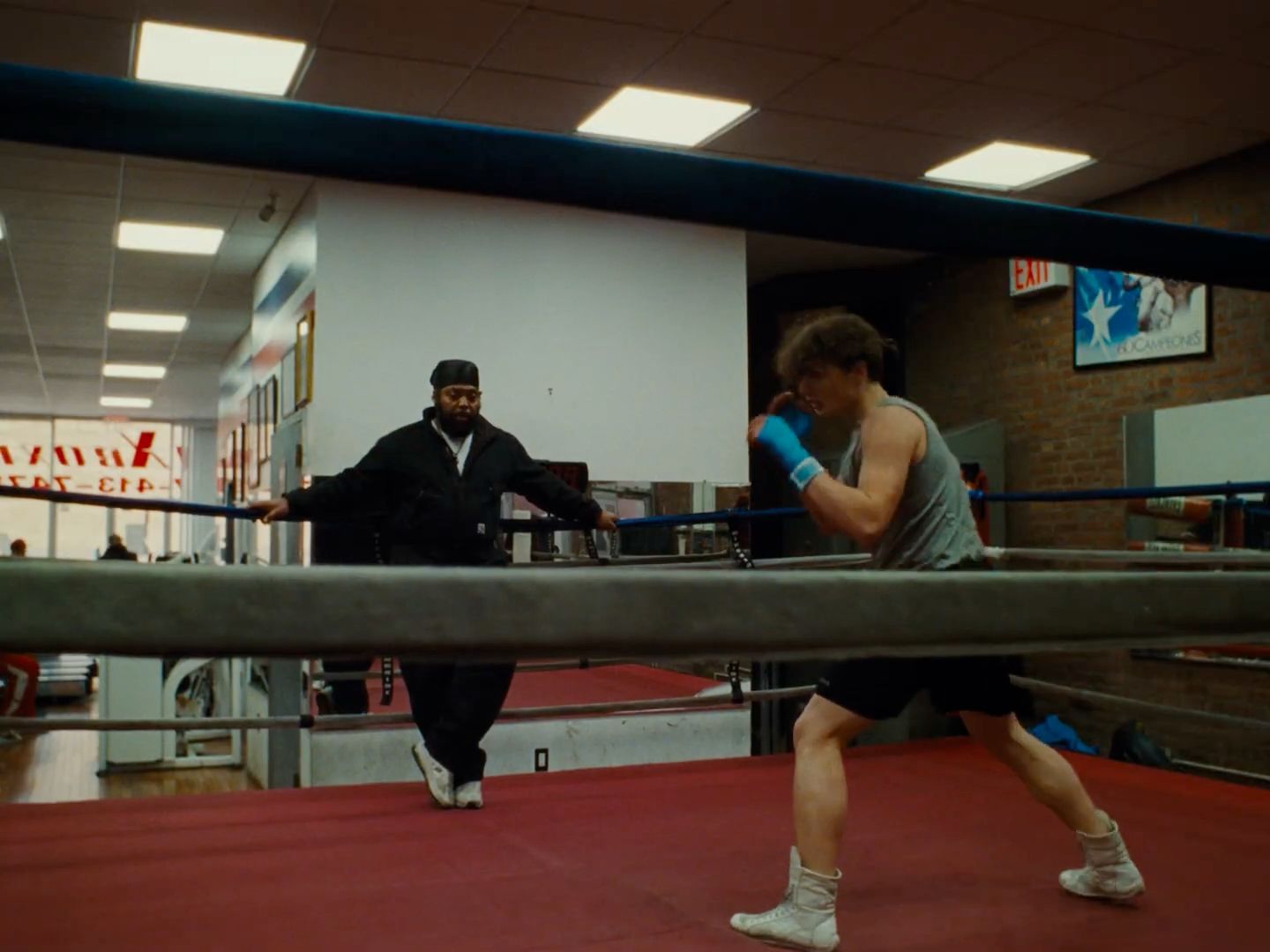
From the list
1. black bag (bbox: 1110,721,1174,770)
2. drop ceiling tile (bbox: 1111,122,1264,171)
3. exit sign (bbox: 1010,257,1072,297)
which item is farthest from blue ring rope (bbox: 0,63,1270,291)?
exit sign (bbox: 1010,257,1072,297)

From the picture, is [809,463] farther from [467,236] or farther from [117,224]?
[117,224]

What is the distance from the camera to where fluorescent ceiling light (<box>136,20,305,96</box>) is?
16.1 ft

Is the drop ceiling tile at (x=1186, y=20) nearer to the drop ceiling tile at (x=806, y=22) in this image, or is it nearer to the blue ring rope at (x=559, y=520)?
the drop ceiling tile at (x=806, y=22)

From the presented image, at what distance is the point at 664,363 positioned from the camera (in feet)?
22.3

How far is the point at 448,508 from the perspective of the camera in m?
3.40

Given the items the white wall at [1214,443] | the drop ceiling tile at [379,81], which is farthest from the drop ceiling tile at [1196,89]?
the drop ceiling tile at [379,81]

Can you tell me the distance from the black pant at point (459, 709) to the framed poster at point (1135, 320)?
14.6ft

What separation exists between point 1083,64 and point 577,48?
223 centimetres

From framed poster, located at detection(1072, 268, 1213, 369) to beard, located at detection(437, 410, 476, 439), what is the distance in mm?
4100

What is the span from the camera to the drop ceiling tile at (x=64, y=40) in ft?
15.5

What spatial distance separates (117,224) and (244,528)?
2465 millimetres

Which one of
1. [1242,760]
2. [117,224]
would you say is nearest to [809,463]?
[1242,760]

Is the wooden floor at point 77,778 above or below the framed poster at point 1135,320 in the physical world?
below

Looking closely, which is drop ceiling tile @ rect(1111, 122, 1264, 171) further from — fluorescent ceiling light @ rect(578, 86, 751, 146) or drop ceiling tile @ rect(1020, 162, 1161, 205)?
fluorescent ceiling light @ rect(578, 86, 751, 146)
